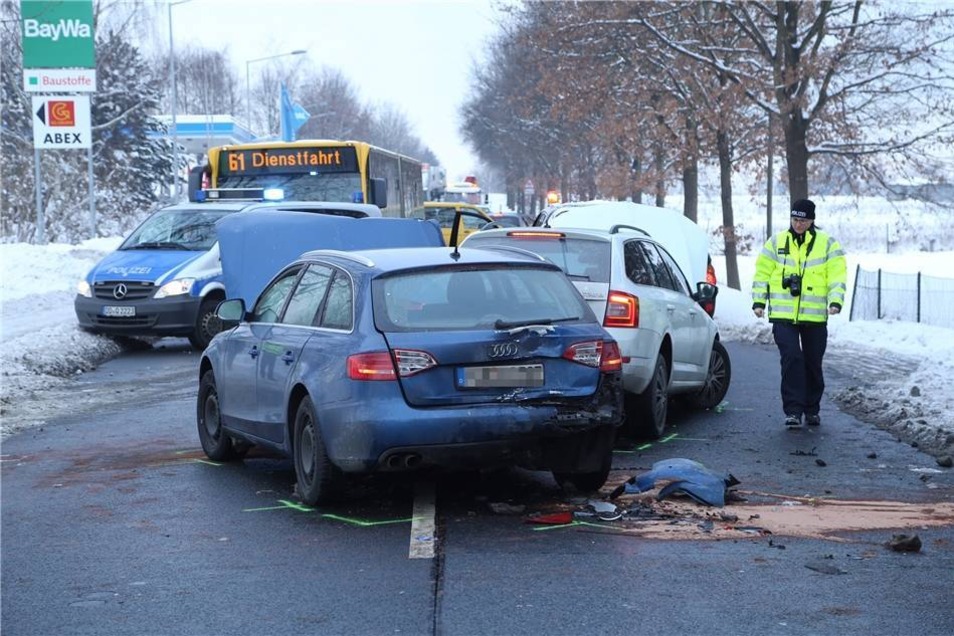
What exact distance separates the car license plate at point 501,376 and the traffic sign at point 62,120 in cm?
2455

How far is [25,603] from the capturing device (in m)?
6.05

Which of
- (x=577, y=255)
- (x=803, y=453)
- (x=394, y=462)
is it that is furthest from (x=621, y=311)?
(x=394, y=462)

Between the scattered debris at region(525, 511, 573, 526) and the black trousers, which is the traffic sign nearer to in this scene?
the black trousers

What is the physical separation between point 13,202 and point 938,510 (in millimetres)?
47104

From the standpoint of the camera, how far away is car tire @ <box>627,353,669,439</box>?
10.6 metres

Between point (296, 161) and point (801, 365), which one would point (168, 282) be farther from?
point (801, 365)

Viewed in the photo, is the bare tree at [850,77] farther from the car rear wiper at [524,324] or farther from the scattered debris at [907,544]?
the scattered debris at [907,544]

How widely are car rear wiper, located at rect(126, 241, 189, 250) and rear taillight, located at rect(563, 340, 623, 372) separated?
12.1 meters

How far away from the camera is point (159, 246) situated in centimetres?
1933

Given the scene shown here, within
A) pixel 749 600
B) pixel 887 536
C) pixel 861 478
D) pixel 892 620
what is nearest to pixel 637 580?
pixel 749 600

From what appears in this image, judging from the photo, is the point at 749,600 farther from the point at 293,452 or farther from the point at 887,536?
the point at 293,452

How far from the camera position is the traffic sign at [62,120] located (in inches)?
1198

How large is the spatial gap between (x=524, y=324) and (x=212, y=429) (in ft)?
10.4

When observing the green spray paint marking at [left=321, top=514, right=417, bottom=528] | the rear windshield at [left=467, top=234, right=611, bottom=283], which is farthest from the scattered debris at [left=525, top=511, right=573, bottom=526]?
the rear windshield at [left=467, top=234, right=611, bottom=283]
